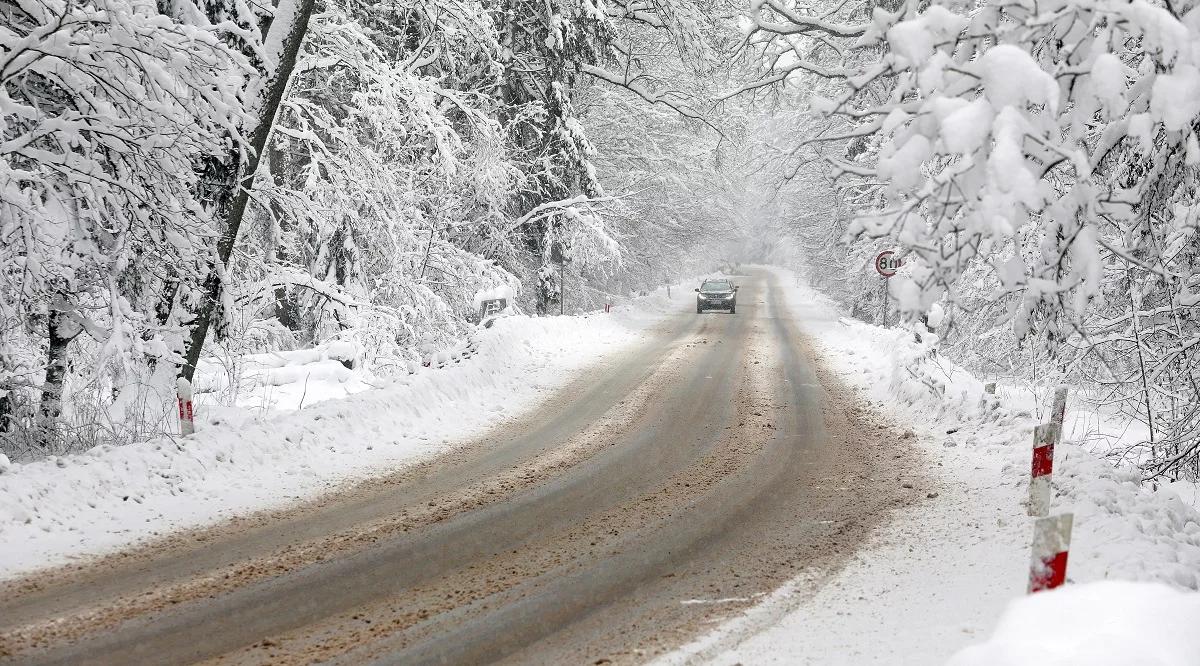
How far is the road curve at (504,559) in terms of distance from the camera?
4590mm

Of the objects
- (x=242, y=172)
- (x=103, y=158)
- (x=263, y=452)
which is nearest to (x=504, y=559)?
(x=263, y=452)

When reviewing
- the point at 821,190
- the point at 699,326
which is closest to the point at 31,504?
the point at 699,326

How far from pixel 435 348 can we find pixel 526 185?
605 centimetres

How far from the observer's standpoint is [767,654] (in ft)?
14.6

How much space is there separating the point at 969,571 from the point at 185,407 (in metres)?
7.19

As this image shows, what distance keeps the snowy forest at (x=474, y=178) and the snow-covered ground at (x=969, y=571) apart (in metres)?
1.24

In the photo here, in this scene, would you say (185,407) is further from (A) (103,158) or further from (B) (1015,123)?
(B) (1015,123)

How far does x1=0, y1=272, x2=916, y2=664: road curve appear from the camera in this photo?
15.1ft

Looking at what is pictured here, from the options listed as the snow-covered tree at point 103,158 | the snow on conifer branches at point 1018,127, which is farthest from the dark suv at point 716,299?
the snow on conifer branches at point 1018,127

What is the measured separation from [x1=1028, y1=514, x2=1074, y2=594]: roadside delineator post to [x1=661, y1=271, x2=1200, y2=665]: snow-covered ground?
0.16 meters

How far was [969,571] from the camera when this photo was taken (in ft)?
18.6

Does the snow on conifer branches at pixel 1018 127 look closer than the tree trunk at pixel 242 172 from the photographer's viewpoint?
Yes

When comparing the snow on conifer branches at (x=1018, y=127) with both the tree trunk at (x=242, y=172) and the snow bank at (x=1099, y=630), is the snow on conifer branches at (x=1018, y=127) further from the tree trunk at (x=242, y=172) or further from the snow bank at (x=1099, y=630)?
the tree trunk at (x=242, y=172)

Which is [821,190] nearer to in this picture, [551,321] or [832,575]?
[551,321]
